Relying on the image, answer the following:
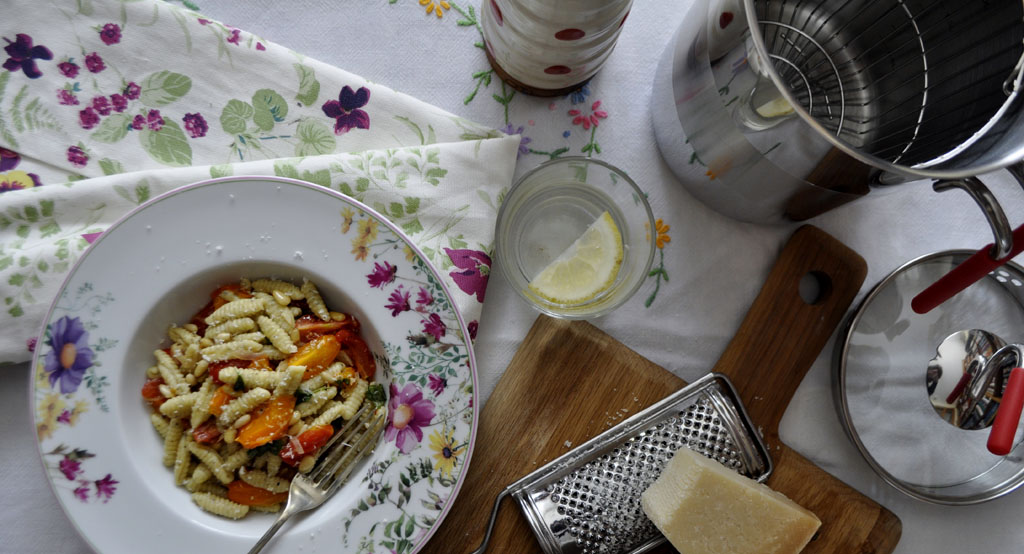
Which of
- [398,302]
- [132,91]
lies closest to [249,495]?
[398,302]

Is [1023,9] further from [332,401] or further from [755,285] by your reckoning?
[332,401]

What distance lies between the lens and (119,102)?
1.03m

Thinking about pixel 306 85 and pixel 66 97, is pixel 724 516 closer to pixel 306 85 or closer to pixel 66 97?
pixel 306 85

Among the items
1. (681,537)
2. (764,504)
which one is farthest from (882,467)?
(681,537)

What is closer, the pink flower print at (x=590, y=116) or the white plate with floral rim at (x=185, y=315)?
the white plate with floral rim at (x=185, y=315)

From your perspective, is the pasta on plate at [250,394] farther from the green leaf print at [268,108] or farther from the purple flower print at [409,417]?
the green leaf print at [268,108]

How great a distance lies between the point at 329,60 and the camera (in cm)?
111

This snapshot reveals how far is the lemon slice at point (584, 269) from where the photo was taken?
3.37ft

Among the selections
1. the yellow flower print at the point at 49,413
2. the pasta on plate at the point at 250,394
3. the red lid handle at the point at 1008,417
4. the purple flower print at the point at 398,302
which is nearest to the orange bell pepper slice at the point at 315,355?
the pasta on plate at the point at 250,394

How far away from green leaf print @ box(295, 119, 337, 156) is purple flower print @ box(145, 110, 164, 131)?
227 mm

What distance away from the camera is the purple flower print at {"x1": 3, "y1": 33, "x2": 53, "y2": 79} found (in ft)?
3.29

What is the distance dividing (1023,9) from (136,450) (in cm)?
144

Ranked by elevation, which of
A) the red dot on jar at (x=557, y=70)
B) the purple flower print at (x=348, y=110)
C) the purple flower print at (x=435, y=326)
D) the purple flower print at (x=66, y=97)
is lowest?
the purple flower print at (x=435, y=326)

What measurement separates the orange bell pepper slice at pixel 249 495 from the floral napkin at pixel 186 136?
1.31ft
